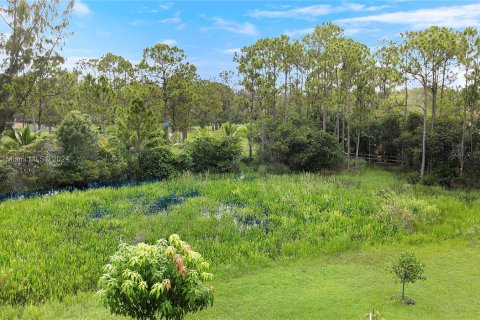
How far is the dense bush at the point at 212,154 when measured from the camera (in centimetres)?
2350

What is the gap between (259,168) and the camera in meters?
23.9

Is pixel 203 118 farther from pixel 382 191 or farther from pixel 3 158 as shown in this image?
pixel 382 191

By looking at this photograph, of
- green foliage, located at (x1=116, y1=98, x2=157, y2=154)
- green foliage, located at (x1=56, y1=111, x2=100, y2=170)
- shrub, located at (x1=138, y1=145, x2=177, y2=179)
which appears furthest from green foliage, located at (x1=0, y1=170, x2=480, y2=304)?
green foliage, located at (x1=116, y1=98, x2=157, y2=154)

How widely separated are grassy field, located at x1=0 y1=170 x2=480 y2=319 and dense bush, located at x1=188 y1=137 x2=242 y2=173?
470cm

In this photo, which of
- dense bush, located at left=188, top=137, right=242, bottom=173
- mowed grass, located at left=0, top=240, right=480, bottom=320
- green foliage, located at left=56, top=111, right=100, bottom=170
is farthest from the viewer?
dense bush, located at left=188, top=137, right=242, bottom=173

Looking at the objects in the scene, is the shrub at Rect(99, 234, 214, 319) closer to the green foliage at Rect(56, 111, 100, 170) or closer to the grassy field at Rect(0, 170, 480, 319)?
the grassy field at Rect(0, 170, 480, 319)

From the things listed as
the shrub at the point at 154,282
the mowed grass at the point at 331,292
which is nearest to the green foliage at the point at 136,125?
the mowed grass at the point at 331,292

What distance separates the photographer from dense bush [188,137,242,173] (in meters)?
23.5

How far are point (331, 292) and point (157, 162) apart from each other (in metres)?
14.7

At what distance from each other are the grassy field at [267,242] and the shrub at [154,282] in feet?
9.94

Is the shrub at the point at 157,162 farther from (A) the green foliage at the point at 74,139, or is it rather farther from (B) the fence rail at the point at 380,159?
(B) the fence rail at the point at 380,159

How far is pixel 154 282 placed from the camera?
4.98 m

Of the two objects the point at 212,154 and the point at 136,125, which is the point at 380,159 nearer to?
the point at 212,154

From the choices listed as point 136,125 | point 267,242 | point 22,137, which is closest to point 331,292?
point 267,242
